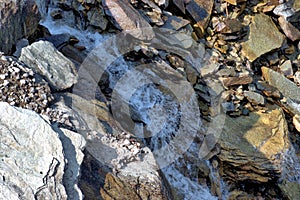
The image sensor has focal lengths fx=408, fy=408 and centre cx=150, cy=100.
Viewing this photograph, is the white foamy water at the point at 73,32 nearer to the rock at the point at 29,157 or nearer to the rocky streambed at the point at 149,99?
the rocky streambed at the point at 149,99

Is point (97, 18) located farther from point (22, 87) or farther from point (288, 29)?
point (288, 29)

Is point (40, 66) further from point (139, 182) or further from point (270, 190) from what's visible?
point (270, 190)

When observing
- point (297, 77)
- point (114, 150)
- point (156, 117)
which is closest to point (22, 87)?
point (114, 150)

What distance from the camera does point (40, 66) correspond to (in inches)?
223

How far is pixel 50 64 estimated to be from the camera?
19.0ft

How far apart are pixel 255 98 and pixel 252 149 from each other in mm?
1537

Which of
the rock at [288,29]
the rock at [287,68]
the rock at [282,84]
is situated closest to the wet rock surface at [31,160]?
the rock at [282,84]

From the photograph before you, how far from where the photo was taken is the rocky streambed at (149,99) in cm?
450

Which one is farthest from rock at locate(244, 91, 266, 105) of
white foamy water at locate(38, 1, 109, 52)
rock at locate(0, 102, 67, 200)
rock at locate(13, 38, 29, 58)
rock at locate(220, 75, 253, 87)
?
rock at locate(0, 102, 67, 200)

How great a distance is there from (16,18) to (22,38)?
12.7 inches

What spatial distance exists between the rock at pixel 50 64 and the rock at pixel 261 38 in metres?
6.15

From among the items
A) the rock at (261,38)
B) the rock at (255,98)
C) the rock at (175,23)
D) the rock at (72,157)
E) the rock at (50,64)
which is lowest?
the rock at (255,98)

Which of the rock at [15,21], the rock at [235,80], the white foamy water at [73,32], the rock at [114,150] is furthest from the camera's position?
the rock at [235,80]

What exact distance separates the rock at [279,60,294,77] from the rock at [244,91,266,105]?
5.88 feet
